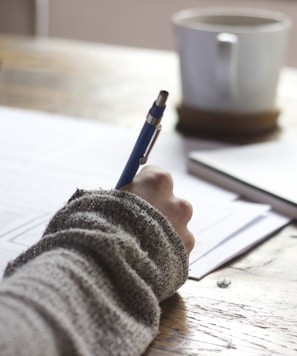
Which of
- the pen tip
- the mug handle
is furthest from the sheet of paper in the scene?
the mug handle

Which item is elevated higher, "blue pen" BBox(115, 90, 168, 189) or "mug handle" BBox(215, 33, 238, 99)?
"blue pen" BBox(115, 90, 168, 189)

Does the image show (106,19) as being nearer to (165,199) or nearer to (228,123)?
(228,123)

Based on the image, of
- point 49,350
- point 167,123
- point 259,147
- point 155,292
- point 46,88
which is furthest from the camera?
point 46,88

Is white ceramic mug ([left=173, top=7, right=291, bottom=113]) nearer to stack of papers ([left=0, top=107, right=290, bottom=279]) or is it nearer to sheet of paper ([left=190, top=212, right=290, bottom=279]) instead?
stack of papers ([left=0, top=107, right=290, bottom=279])

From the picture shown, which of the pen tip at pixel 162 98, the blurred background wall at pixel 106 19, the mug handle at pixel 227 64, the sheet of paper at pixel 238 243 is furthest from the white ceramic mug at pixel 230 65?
the blurred background wall at pixel 106 19

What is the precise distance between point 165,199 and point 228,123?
452mm

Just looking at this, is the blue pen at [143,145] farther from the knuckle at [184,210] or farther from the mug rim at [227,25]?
the mug rim at [227,25]

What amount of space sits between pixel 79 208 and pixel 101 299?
9 cm

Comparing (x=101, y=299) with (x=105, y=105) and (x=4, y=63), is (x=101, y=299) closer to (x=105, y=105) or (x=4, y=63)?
(x=105, y=105)

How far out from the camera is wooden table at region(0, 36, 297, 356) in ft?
1.66

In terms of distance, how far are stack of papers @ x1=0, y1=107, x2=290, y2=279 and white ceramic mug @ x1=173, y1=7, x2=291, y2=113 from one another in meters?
0.07

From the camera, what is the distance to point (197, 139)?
1.01 meters

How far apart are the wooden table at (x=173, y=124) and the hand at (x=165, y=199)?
0.13 ft

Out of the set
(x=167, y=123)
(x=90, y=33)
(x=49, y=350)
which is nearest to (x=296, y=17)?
(x=90, y=33)
